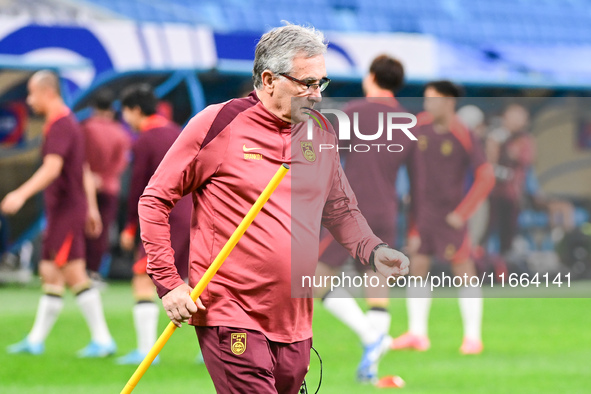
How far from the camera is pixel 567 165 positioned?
6.94 m

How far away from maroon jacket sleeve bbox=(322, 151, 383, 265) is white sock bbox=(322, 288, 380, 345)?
11.1 ft

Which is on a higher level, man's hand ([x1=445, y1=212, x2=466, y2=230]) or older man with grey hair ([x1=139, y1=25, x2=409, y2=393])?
man's hand ([x1=445, y1=212, x2=466, y2=230])

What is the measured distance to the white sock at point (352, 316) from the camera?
25.1 feet

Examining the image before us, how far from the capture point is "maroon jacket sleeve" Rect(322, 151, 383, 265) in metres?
4.19

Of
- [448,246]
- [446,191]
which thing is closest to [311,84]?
[448,246]

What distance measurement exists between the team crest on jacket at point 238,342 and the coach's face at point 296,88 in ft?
2.58

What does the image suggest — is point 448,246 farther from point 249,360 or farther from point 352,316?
point 249,360

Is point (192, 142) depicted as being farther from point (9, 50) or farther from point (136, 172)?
point (9, 50)

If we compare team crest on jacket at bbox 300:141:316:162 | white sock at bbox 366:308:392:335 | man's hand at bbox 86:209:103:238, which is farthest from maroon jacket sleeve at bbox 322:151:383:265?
man's hand at bbox 86:209:103:238

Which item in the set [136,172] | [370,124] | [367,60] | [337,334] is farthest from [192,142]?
[367,60]

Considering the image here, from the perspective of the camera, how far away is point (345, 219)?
424cm

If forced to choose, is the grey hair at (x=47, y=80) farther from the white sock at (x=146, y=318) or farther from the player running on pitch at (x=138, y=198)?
the white sock at (x=146, y=318)

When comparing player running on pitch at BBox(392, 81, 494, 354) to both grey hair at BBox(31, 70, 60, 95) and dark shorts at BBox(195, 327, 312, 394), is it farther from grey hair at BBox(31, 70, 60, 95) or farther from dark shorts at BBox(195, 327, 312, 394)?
grey hair at BBox(31, 70, 60, 95)

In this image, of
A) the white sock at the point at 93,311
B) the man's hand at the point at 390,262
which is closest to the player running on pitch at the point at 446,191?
the man's hand at the point at 390,262
